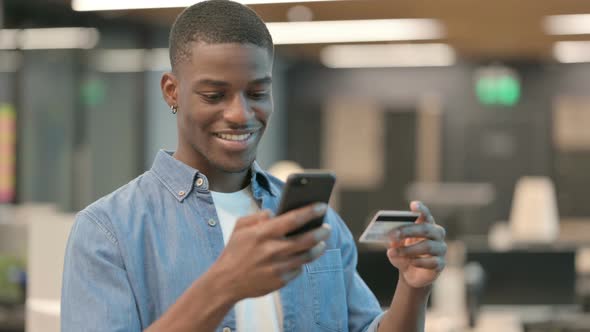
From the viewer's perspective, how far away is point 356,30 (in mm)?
9781

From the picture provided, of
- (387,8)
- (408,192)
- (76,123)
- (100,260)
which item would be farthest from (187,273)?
(408,192)

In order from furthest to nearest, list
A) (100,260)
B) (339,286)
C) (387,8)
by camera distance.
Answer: (387,8) → (339,286) → (100,260)

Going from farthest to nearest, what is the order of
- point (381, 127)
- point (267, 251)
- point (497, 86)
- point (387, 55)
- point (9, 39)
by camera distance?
point (381, 127) → point (497, 86) → point (387, 55) → point (9, 39) → point (267, 251)

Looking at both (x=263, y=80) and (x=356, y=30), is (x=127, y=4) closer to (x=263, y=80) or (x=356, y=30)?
(x=356, y=30)

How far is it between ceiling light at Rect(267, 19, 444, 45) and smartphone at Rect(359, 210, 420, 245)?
302 inches

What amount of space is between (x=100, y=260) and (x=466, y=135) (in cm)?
1264

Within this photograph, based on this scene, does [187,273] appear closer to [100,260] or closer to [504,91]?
[100,260]

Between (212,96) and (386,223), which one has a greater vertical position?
(212,96)

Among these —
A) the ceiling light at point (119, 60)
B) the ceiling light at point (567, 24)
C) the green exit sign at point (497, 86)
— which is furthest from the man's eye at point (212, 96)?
the green exit sign at point (497, 86)

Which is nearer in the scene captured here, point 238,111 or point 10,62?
point 238,111

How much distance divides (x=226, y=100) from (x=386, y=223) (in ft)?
0.91

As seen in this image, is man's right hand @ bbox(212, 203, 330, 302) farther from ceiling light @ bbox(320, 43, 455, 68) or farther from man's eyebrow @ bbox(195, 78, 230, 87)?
ceiling light @ bbox(320, 43, 455, 68)

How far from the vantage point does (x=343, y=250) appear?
151cm

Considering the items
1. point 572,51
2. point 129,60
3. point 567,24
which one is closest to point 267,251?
point 567,24
